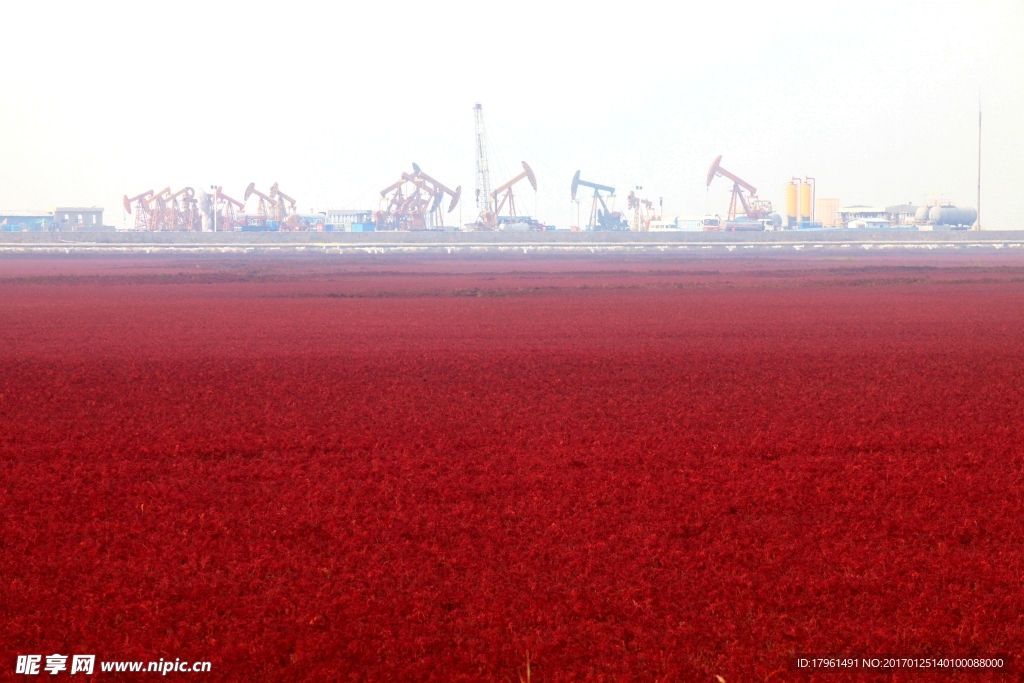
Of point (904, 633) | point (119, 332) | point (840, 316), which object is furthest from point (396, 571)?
point (840, 316)

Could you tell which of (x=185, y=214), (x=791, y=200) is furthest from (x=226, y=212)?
(x=791, y=200)

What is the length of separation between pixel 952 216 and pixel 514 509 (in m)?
123

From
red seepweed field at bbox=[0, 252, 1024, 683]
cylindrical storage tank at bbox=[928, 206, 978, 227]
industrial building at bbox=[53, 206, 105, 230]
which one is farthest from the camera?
industrial building at bbox=[53, 206, 105, 230]

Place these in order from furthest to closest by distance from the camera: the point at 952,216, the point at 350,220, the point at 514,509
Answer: the point at 350,220
the point at 952,216
the point at 514,509

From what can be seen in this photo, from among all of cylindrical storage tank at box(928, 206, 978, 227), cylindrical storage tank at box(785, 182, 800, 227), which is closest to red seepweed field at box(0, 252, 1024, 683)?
cylindrical storage tank at box(928, 206, 978, 227)

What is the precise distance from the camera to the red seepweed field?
6.03 meters

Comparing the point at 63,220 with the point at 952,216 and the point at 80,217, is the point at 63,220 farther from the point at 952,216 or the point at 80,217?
the point at 952,216

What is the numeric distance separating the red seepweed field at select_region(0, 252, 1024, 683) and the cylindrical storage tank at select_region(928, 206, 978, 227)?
110m

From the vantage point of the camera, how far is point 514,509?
838cm

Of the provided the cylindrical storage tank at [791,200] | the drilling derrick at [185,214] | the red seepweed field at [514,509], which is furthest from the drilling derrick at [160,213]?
the red seepweed field at [514,509]

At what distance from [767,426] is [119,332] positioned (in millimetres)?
14649

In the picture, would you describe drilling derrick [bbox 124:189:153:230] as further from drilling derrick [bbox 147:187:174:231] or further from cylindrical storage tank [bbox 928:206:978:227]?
cylindrical storage tank [bbox 928:206:978:227]

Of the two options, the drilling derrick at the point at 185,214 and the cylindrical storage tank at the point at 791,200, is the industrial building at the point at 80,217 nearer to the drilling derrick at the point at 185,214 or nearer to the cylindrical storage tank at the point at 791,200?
the drilling derrick at the point at 185,214

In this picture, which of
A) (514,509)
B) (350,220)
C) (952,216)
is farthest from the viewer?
(350,220)
